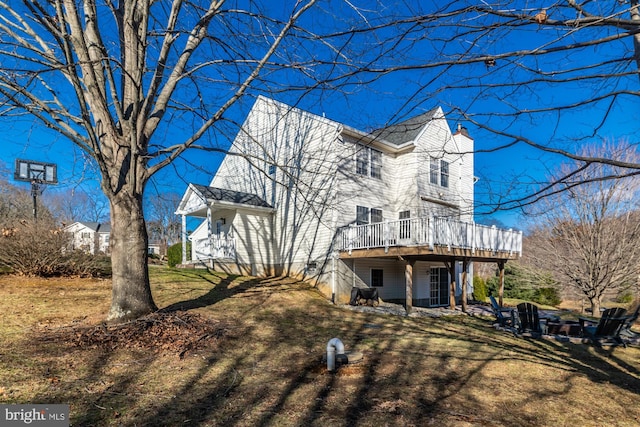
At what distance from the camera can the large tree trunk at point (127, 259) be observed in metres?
6.54

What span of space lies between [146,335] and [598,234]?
47.5 ft

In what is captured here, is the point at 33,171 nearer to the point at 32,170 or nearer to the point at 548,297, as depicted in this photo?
the point at 32,170

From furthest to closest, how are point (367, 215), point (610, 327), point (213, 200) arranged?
point (367, 215) → point (213, 200) → point (610, 327)

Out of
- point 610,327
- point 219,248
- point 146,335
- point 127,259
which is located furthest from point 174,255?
point 610,327

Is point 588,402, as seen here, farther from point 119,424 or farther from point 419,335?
point 119,424

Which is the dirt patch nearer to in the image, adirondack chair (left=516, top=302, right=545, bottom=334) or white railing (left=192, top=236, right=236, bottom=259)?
adirondack chair (left=516, top=302, right=545, bottom=334)

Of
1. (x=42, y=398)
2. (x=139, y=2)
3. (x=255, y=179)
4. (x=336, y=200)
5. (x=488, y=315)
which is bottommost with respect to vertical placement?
(x=488, y=315)

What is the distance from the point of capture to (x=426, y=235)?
484 inches

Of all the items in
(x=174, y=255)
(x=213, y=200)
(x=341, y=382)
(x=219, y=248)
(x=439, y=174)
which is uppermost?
(x=439, y=174)

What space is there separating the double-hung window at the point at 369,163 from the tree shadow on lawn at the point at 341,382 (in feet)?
28.1

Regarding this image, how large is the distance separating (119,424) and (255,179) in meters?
16.1

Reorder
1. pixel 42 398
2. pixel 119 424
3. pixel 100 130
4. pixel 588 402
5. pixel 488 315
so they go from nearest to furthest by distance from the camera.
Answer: pixel 119 424 → pixel 42 398 → pixel 588 402 → pixel 100 130 → pixel 488 315

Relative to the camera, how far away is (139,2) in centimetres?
684

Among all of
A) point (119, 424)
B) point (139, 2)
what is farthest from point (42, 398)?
point (139, 2)
